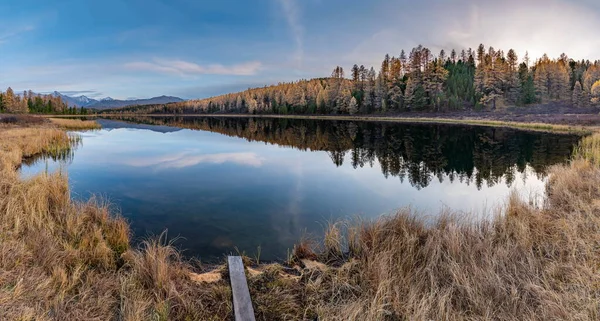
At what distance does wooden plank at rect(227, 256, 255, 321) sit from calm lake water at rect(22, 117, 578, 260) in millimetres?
1766

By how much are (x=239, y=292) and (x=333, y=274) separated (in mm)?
1577

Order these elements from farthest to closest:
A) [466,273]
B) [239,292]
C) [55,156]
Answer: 1. [55,156]
2. [466,273]
3. [239,292]

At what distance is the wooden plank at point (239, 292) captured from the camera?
4133 mm

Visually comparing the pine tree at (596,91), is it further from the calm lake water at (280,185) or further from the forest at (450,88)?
the calm lake water at (280,185)

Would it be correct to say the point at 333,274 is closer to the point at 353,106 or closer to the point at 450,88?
the point at 353,106

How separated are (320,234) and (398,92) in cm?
7681

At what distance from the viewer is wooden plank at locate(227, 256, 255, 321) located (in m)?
4.13

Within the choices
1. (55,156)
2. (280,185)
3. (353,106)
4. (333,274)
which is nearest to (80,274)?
(333,274)

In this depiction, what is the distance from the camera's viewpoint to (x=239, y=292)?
4.70m

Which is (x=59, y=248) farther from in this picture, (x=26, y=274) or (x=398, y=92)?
(x=398, y=92)

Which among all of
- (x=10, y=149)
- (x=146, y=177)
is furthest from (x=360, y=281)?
(x=10, y=149)

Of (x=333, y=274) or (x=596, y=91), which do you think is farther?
(x=596, y=91)

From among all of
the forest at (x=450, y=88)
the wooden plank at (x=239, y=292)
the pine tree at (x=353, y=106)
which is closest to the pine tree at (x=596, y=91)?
the forest at (x=450, y=88)

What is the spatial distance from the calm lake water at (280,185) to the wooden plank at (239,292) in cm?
177
